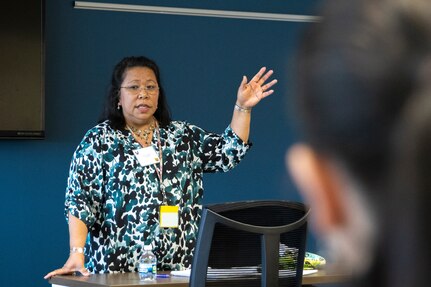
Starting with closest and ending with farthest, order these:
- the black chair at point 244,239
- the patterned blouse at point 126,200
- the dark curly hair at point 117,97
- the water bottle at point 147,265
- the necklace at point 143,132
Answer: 1. the black chair at point 244,239
2. the water bottle at point 147,265
3. the patterned blouse at point 126,200
4. the necklace at point 143,132
5. the dark curly hair at point 117,97

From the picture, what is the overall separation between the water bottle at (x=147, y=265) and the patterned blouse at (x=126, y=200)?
37mm

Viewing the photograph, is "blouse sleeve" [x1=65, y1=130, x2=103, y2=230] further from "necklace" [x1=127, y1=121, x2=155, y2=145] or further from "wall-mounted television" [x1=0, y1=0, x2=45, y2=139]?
"wall-mounted television" [x1=0, y1=0, x2=45, y2=139]

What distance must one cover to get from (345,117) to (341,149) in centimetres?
2

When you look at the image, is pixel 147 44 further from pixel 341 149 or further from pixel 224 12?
pixel 341 149

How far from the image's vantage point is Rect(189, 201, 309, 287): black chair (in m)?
2.90

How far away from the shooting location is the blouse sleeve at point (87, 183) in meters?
3.91

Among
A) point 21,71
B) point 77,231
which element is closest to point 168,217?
point 77,231

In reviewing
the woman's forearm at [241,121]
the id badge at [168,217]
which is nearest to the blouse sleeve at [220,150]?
the woman's forearm at [241,121]

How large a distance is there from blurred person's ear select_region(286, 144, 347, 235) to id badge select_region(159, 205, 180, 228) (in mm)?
→ 3420

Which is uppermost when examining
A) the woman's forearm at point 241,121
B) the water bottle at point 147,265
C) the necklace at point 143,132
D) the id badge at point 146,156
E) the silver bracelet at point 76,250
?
the woman's forearm at point 241,121

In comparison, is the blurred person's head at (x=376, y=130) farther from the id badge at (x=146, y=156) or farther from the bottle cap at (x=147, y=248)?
the id badge at (x=146, y=156)

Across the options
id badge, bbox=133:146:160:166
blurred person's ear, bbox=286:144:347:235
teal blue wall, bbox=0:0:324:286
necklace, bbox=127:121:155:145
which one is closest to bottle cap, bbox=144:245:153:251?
id badge, bbox=133:146:160:166

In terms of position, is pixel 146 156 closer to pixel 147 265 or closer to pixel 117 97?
pixel 117 97

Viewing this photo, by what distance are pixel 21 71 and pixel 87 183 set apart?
1816 millimetres
